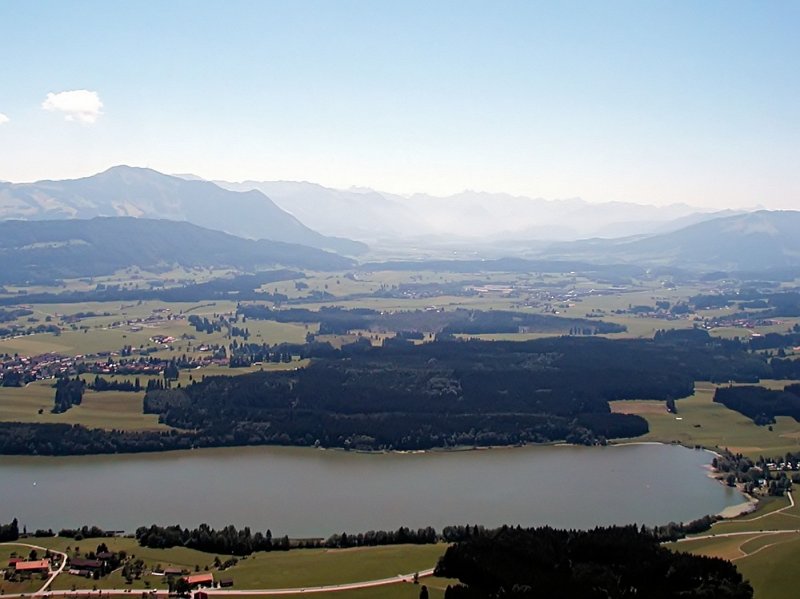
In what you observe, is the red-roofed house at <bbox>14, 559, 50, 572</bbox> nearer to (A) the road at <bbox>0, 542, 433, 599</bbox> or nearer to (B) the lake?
(A) the road at <bbox>0, 542, 433, 599</bbox>

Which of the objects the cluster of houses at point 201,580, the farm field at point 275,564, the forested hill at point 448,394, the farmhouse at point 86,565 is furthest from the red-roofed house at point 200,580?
the forested hill at point 448,394

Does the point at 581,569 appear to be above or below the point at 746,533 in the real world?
above

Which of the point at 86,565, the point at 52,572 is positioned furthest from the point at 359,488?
the point at 52,572

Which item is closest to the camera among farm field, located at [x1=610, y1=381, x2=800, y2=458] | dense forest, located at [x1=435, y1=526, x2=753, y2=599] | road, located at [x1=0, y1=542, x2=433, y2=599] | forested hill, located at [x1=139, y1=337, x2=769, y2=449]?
dense forest, located at [x1=435, y1=526, x2=753, y2=599]

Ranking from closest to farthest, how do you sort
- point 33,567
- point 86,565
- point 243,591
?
point 243,591
point 86,565
point 33,567

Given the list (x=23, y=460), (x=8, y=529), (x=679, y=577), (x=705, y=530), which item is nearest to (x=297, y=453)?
(x=23, y=460)

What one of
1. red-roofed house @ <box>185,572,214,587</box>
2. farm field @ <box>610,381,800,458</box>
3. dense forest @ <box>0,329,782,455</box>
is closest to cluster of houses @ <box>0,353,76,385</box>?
dense forest @ <box>0,329,782,455</box>

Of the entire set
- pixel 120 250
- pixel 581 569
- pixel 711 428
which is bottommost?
pixel 581 569

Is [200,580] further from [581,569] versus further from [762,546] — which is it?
[762,546]
